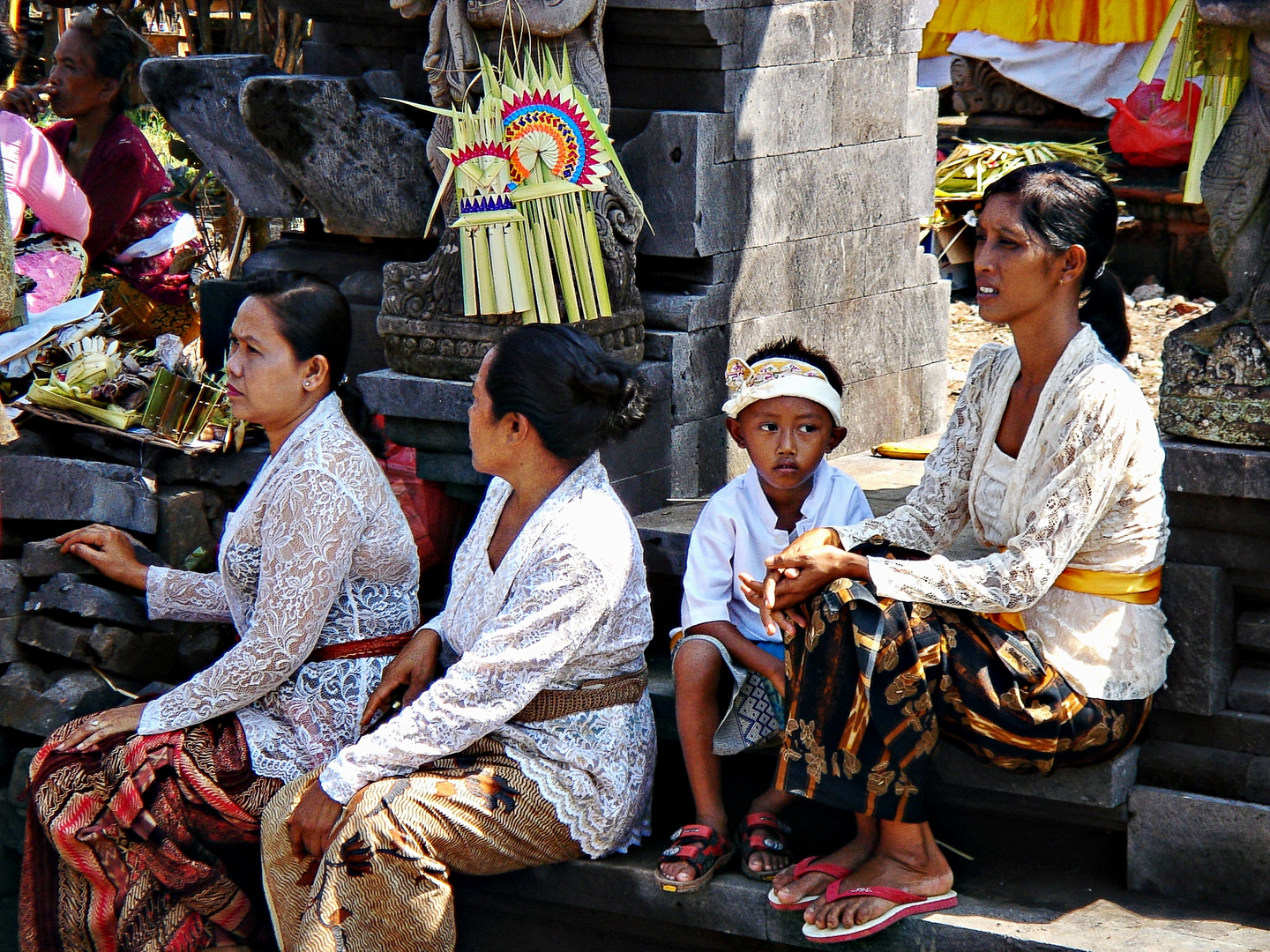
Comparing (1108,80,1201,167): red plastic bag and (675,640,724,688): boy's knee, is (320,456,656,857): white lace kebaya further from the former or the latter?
(1108,80,1201,167): red plastic bag

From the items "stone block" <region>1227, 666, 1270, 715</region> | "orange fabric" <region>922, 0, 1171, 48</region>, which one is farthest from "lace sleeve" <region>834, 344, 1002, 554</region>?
"orange fabric" <region>922, 0, 1171, 48</region>

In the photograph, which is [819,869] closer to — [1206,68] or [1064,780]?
[1064,780]

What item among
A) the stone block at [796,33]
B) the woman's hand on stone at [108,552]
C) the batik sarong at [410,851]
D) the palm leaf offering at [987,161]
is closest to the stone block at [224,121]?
the woman's hand on stone at [108,552]

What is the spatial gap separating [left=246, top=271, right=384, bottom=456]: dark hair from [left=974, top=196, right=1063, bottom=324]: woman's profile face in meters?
1.51

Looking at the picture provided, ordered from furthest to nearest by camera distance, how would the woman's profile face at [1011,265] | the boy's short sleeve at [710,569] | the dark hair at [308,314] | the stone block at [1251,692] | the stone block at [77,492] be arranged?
1. the stone block at [77,492]
2. the dark hair at [308,314]
3. the boy's short sleeve at [710,569]
4. the stone block at [1251,692]
5. the woman's profile face at [1011,265]

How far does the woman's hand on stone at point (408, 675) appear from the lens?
11.2ft

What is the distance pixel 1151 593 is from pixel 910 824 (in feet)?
2.23

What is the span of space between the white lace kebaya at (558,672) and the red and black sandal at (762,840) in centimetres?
26

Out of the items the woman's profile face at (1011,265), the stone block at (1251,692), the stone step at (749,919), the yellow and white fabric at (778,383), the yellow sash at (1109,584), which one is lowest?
the stone step at (749,919)

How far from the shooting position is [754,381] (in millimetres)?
3486

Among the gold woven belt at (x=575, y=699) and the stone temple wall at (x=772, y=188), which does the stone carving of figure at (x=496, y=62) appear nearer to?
the stone temple wall at (x=772, y=188)

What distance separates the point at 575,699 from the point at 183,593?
1186mm

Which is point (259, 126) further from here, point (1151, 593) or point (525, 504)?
point (1151, 593)

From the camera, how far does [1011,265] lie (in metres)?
2.97
